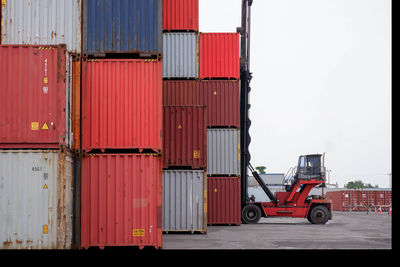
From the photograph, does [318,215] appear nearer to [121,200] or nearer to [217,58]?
[217,58]

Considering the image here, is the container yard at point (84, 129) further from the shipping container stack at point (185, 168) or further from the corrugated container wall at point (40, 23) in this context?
the shipping container stack at point (185, 168)

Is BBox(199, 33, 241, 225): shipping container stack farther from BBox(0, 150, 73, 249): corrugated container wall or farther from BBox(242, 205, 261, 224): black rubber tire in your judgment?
BBox(0, 150, 73, 249): corrugated container wall

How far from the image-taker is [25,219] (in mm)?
11820

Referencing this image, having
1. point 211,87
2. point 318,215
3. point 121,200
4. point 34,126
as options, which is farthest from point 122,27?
point 318,215

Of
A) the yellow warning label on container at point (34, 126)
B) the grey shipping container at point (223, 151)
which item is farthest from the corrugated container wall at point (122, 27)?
the grey shipping container at point (223, 151)

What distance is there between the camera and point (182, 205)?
64.6 ft

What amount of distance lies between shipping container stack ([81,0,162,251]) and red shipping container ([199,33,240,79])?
430 inches

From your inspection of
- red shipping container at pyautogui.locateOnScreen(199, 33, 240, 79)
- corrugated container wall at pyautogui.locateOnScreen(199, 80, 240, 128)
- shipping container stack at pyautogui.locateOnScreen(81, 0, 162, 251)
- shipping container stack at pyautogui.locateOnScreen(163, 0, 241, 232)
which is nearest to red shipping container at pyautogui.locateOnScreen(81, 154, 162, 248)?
shipping container stack at pyautogui.locateOnScreen(81, 0, 162, 251)

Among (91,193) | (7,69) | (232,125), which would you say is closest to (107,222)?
(91,193)

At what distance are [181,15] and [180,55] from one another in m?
1.79

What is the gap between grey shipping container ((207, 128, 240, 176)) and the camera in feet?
80.2

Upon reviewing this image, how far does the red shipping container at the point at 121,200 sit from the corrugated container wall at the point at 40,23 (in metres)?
3.24
